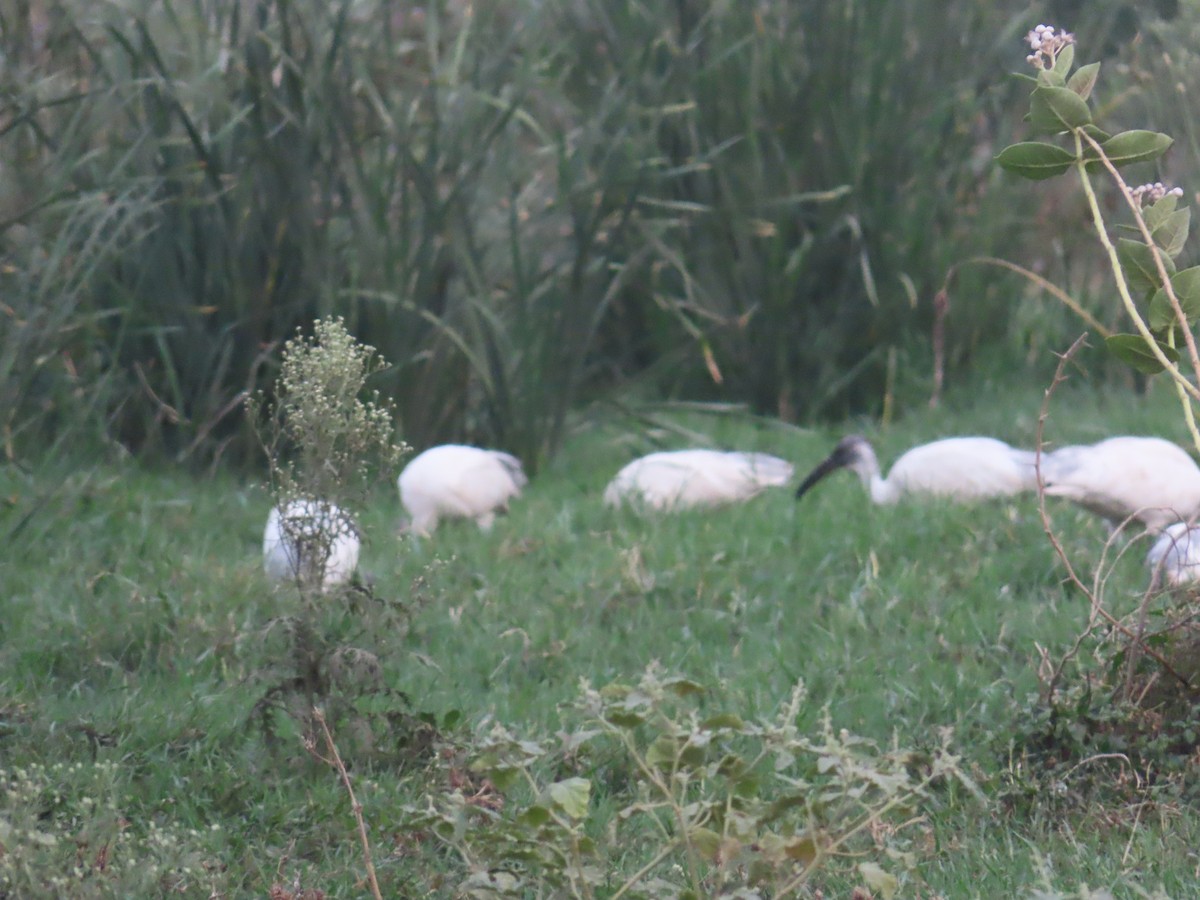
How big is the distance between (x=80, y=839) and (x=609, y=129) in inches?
164

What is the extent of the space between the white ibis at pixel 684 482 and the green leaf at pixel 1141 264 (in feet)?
7.39

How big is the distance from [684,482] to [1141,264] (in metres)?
2.39

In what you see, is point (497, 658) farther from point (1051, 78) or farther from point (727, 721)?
point (1051, 78)

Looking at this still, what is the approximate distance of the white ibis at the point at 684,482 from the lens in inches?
183

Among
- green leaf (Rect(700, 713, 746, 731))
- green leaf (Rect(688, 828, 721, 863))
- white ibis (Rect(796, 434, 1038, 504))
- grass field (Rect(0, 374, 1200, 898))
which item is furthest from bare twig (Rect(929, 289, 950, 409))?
green leaf (Rect(688, 828, 721, 863))

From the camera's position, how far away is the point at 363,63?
522 cm

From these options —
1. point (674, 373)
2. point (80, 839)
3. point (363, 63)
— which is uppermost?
point (363, 63)

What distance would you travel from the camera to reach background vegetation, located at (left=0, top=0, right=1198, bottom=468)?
15.5 feet

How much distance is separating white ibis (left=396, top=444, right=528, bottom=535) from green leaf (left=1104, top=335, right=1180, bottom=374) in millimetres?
2426

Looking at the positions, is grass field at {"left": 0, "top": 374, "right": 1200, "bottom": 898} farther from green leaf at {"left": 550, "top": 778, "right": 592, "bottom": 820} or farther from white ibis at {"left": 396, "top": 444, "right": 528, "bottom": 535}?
green leaf at {"left": 550, "top": 778, "right": 592, "bottom": 820}

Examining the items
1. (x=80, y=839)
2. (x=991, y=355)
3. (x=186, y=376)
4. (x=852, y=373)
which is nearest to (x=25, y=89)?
(x=186, y=376)

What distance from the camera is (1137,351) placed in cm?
241

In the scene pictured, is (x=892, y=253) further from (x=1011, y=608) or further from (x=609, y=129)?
(x=1011, y=608)

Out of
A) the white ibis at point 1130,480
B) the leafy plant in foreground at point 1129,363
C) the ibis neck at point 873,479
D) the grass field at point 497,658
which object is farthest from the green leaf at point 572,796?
the ibis neck at point 873,479
